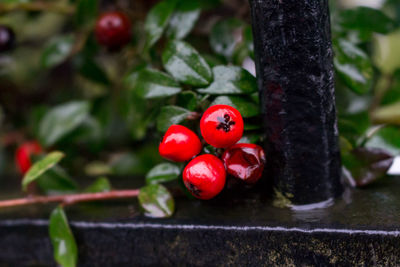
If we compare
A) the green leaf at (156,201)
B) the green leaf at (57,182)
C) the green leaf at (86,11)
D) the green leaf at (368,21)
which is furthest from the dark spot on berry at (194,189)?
the green leaf at (86,11)

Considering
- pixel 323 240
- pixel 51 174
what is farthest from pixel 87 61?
pixel 323 240

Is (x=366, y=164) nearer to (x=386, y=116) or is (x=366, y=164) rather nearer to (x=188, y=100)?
(x=188, y=100)

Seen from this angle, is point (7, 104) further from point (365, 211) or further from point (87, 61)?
point (365, 211)

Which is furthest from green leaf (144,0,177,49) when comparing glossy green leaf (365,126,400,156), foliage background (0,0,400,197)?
glossy green leaf (365,126,400,156)

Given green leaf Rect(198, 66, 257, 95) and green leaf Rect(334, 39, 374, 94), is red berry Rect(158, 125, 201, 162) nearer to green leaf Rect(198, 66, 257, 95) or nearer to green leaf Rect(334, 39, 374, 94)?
green leaf Rect(198, 66, 257, 95)

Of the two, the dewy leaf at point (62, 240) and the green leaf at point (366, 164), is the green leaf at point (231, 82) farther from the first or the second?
the dewy leaf at point (62, 240)

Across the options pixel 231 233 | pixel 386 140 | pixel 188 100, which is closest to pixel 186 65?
pixel 188 100
